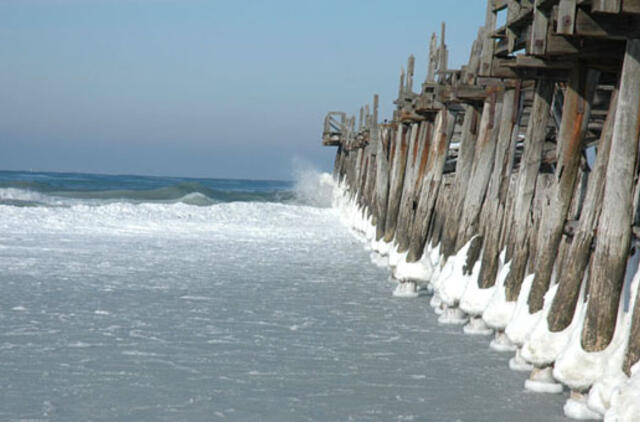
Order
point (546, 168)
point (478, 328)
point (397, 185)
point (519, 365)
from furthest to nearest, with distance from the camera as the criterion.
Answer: point (397, 185) → point (546, 168) → point (478, 328) → point (519, 365)

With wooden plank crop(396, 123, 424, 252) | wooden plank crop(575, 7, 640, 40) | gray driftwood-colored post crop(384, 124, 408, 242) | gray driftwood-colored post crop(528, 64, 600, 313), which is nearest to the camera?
wooden plank crop(575, 7, 640, 40)

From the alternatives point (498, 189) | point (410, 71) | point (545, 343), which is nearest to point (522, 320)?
point (545, 343)

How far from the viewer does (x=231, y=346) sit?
629cm

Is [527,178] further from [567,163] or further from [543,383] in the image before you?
[543,383]

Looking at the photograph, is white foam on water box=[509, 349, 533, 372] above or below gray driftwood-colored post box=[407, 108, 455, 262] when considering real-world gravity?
A: below

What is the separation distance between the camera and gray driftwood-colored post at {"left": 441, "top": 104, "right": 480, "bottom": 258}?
7930mm

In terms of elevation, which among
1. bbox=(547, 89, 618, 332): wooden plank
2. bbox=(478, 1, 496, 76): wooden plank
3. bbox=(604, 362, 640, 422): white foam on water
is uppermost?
bbox=(478, 1, 496, 76): wooden plank

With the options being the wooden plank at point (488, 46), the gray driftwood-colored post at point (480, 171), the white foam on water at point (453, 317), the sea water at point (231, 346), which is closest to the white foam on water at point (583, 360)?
the sea water at point (231, 346)

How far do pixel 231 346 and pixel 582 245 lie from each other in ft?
9.48

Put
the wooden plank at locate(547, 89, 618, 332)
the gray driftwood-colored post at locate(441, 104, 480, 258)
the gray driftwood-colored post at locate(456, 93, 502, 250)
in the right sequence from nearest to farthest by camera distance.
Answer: the wooden plank at locate(547, 89, 618, 332) < the gray driftwood-colored post at locate(456, 93, 502, 250) < the gray driftwood-colored post at locate(441, 104, 480, 258)

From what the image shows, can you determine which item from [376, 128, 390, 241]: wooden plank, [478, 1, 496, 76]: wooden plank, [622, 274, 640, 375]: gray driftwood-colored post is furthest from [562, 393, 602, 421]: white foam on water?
[376, 128, 390, 241]: wooden plank

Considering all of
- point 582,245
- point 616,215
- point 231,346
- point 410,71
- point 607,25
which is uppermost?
point 410,71

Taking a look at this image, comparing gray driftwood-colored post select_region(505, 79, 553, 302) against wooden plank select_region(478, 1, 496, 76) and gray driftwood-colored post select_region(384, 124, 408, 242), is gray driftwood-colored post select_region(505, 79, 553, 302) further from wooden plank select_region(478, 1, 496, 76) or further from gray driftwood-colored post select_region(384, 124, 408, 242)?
gray driftwood-colored post select_region(384, 124, 408, 242)

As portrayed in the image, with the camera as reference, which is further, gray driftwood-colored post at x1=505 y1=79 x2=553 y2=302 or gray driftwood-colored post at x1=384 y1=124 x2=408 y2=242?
gray driftwood-colored post at x1=384 y1=124 x2=408 y2=242
